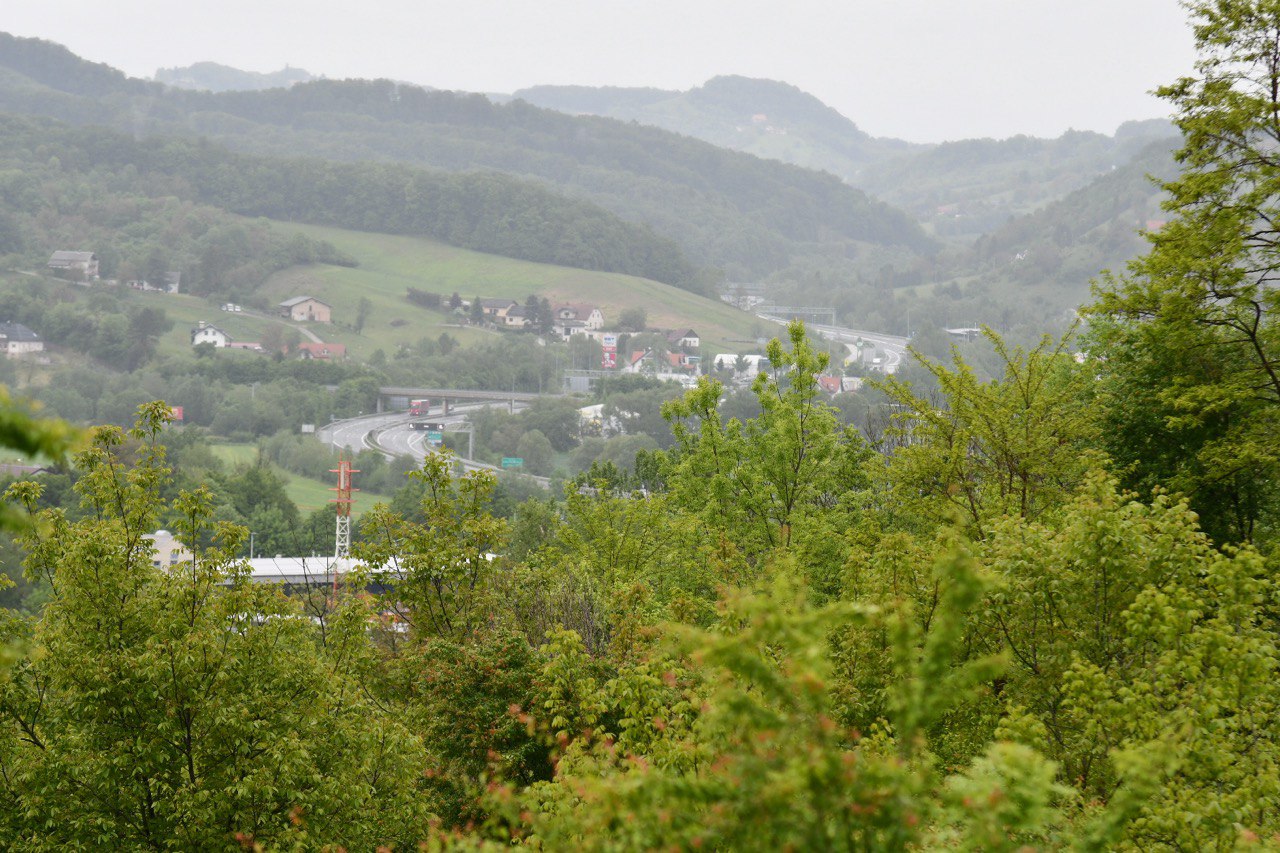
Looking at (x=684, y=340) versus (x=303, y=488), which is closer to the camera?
(x=303, y=488)

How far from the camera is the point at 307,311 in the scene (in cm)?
15875

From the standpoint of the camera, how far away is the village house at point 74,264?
16888cm

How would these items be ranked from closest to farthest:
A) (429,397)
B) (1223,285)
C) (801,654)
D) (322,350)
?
(801,654), (1223,285), (429,397), (322,350)

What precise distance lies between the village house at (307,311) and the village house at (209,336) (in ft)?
44.7

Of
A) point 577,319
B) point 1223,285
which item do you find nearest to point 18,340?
point 577,319

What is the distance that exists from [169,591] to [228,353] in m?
137

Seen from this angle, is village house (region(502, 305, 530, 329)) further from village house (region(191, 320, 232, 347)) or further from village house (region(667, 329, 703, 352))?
village house (region(191, 320, 232, 347))

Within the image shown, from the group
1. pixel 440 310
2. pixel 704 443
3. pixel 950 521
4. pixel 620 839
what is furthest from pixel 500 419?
pixel 620 839

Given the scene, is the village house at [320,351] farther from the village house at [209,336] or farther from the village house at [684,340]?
the village house at [684,340]

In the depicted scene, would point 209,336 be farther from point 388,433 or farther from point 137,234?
point 137,234

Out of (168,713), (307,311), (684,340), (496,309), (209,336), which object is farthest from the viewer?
(496,309)

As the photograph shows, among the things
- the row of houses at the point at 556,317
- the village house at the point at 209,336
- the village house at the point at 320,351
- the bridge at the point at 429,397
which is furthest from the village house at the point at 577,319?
the village house at the point at 209,336

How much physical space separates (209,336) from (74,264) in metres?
42.5

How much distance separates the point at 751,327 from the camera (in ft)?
577
